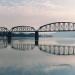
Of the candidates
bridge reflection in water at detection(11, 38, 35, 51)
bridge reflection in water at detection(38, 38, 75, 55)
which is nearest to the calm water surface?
bridge reflection in water at detection(38, 38, 75, 55)

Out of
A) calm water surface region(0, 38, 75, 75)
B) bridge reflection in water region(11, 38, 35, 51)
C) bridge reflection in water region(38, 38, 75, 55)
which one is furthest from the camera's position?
bridge reflection in water region(11, 38, 35, 51)

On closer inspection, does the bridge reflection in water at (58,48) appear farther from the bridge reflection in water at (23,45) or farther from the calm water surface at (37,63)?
the bridge reflection in water at (23,45)

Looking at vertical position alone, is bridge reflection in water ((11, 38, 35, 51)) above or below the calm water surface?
below

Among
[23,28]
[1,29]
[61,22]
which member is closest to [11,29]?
[23,28]

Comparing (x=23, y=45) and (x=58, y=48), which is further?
(x=23, y=45)

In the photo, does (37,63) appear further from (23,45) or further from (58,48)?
(23,45)

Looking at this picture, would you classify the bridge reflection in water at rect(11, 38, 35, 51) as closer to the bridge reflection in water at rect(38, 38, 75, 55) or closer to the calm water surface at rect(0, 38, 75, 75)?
the bridge reflection in water at rect(38, 38, 75, 55)

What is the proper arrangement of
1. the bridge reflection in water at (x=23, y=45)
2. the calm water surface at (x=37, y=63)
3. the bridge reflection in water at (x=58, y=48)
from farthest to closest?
1. the bridge reflection in water at (x=23, y=45)
2. the bridge reflection in water at (x=58, y=48)
3. the calm water surface at (x=37, y=63)

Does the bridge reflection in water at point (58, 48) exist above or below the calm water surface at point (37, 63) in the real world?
below

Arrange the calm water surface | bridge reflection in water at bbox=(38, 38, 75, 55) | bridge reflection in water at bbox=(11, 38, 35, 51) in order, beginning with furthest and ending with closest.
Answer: bridge reflection in water at bbox=(11, 38, 35, 51) → bridge reflection in water at bbox=(38, 38, 75, 55) → the calm water surface

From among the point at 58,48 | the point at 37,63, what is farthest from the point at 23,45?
the point at 37,63

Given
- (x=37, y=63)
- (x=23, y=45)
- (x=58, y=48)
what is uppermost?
(x=37, y=63)

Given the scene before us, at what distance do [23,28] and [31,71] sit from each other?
14138 cm

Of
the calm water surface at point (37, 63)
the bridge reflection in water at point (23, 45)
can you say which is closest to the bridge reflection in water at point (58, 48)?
the calm water surface at point (37, 63)
